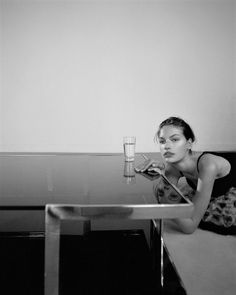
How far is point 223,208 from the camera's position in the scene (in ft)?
4.09

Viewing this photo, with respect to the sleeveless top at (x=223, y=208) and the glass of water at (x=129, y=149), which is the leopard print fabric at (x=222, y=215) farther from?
the glass of water at (x=129, y=149)

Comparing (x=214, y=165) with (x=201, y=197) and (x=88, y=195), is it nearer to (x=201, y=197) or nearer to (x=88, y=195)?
(x=201, y=197)

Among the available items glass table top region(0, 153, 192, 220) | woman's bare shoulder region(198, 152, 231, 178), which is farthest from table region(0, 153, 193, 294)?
woman's bare shoulder region(198, 152, 231, 178)

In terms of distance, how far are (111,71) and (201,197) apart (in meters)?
2.52

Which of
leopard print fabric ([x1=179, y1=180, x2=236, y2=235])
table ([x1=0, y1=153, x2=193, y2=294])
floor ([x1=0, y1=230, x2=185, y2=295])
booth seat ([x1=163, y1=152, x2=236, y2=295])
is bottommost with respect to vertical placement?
floor ([x1=0, y1=230, x2=185, y2=295])

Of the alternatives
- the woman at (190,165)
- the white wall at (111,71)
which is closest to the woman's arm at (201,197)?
the woman at (190,165)

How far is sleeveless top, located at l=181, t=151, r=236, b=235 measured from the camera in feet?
3.51

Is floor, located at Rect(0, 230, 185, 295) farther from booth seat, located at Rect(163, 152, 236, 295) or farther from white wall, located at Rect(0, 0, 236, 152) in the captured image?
white wall, located at Rect(0, 0, 236, 152)

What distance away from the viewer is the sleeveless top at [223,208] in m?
1.07

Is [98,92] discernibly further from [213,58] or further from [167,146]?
[167,146]

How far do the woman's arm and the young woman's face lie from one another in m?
0.16

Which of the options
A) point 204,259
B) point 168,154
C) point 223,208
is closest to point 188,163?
point 168,154

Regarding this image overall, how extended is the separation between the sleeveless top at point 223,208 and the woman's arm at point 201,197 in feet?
0.26

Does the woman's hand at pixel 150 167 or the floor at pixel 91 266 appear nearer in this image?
the floor at pixel 91 266
